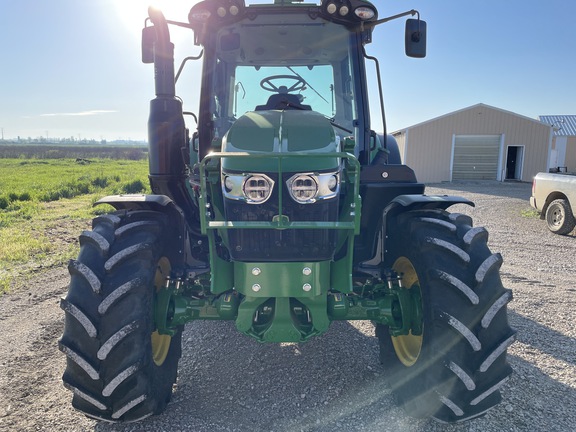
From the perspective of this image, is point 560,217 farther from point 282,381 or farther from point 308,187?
point 308,187

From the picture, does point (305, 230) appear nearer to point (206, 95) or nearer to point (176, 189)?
point (176, 189)

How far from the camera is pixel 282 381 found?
3.26 meters

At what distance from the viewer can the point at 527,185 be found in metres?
22.2

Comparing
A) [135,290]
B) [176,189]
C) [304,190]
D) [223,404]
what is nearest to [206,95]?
[176,189]

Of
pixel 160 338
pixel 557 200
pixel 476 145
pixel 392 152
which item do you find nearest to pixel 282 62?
pixel 392 152

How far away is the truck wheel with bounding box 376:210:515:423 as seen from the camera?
2.39 metres

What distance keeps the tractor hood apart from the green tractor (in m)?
0.01

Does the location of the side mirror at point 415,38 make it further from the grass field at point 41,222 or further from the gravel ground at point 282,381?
the grass field at point 41,222

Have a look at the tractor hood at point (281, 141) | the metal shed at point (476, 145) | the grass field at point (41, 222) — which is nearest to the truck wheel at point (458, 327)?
the tractor hood at point (281, 141)

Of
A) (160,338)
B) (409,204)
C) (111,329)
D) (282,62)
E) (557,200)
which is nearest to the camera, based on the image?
(111,329)

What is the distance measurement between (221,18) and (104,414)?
2999mm

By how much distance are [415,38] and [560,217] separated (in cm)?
817

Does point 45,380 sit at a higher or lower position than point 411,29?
lower

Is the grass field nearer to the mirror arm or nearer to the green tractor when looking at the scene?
the green tractor
